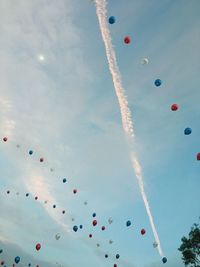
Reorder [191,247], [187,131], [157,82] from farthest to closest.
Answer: [191,247], [157,82], [187,131]

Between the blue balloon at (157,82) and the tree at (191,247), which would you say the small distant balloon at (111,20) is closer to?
the blue balloon at (157,82)

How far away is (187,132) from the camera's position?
20.5 meters

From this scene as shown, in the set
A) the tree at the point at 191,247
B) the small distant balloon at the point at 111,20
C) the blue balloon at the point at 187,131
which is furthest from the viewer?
the tree at the point at 191,247

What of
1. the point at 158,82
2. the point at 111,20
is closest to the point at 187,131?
the point at 158,82

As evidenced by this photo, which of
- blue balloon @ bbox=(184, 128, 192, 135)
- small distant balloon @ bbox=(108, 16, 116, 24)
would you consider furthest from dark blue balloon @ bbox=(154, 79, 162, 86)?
small distant balloon @ bbox=(108, 16, 116, 24)

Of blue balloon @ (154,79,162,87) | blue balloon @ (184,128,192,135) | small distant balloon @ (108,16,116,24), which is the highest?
small distant balloon @ (108,16,116,24)

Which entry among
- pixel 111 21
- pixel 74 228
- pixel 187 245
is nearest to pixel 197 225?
pixel 187 245

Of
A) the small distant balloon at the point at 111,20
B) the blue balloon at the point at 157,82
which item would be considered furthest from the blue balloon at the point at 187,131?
the small distant balloon at the point at 111,20

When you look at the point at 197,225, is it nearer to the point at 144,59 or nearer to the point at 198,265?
the point at 198,265

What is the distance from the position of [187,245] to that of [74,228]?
59.6ft

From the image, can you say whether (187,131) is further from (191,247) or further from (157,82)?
(191,247)

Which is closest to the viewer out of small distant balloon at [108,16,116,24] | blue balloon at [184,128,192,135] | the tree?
small distant balloon at [108,16,116,24]

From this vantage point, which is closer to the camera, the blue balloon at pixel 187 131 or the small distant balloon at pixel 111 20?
the small distant balloon at pixel 111 20

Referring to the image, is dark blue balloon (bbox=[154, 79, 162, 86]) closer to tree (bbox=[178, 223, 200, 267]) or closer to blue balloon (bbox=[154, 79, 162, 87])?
blue balloon (bbox=[154, 79, 162, 87])
